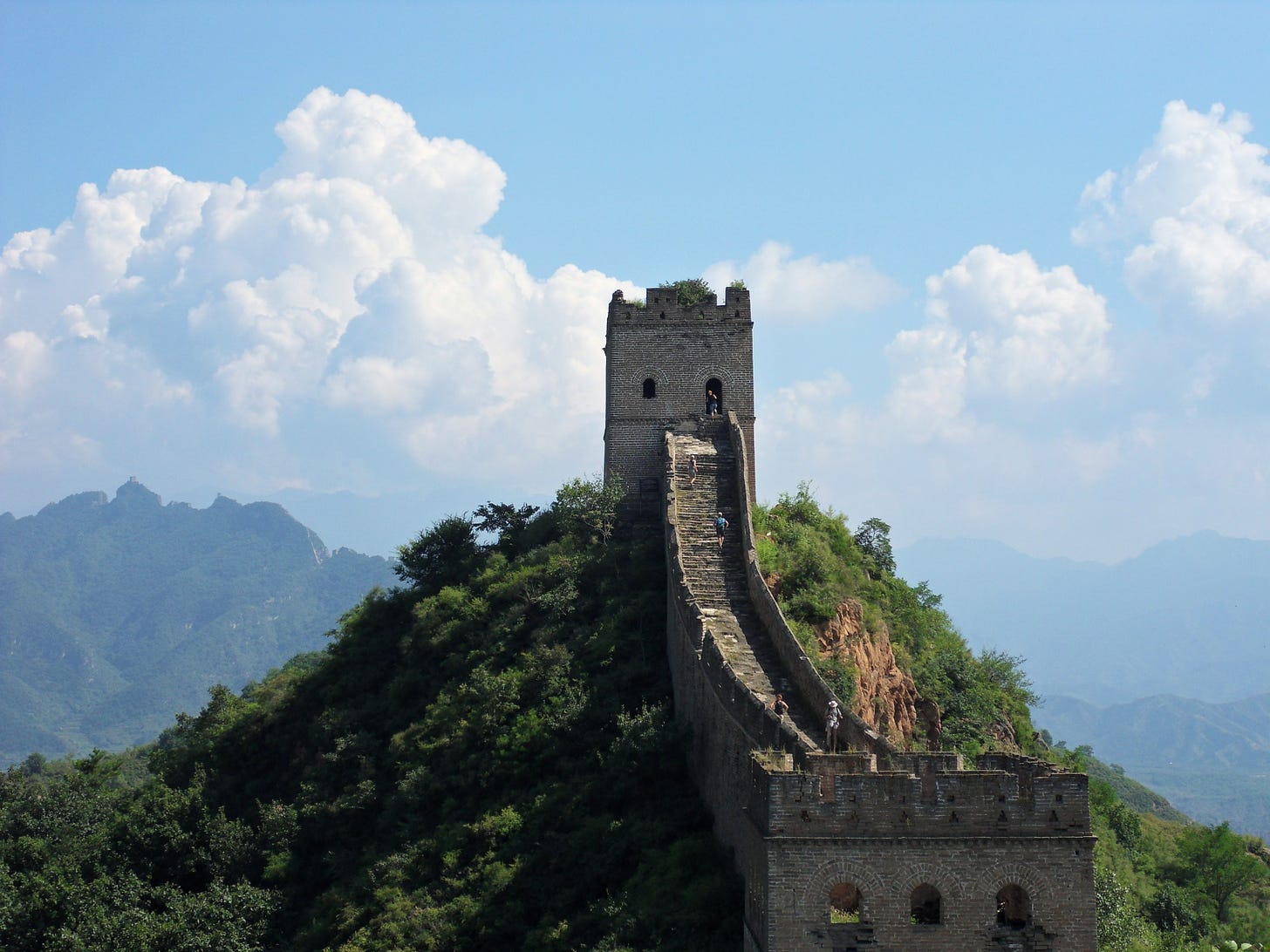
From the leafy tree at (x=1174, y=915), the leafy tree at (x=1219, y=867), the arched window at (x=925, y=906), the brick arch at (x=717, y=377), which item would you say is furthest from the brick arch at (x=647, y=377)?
the leafy tree at (x=1219, y=867)

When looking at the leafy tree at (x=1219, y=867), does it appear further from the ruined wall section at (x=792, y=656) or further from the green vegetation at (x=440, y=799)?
the green vegetation at (x=440, y=799)

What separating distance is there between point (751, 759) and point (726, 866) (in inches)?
167

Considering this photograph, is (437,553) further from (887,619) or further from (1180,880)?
(1180,880)

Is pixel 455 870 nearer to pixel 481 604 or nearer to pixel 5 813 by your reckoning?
pixel 481 604

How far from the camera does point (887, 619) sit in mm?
43344

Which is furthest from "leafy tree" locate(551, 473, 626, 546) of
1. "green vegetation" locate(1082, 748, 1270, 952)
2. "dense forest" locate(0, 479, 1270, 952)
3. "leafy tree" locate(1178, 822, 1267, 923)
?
"leafy tree" locate(1178, 822, 1267, 923)

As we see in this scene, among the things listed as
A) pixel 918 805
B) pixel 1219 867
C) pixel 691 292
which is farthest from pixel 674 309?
pixel 1219 867

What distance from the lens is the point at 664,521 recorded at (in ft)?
140

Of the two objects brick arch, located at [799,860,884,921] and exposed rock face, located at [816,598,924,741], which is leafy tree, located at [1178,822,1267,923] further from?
brick arch, located at [799,860,884,921]

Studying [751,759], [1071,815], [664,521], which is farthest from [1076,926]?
[664,521]

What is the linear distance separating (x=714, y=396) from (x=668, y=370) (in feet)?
6.11

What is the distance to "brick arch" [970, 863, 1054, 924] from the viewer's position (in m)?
21.1

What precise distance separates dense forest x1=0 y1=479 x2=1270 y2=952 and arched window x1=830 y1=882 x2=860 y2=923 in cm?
261

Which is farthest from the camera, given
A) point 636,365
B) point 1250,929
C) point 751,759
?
point 1250,929
